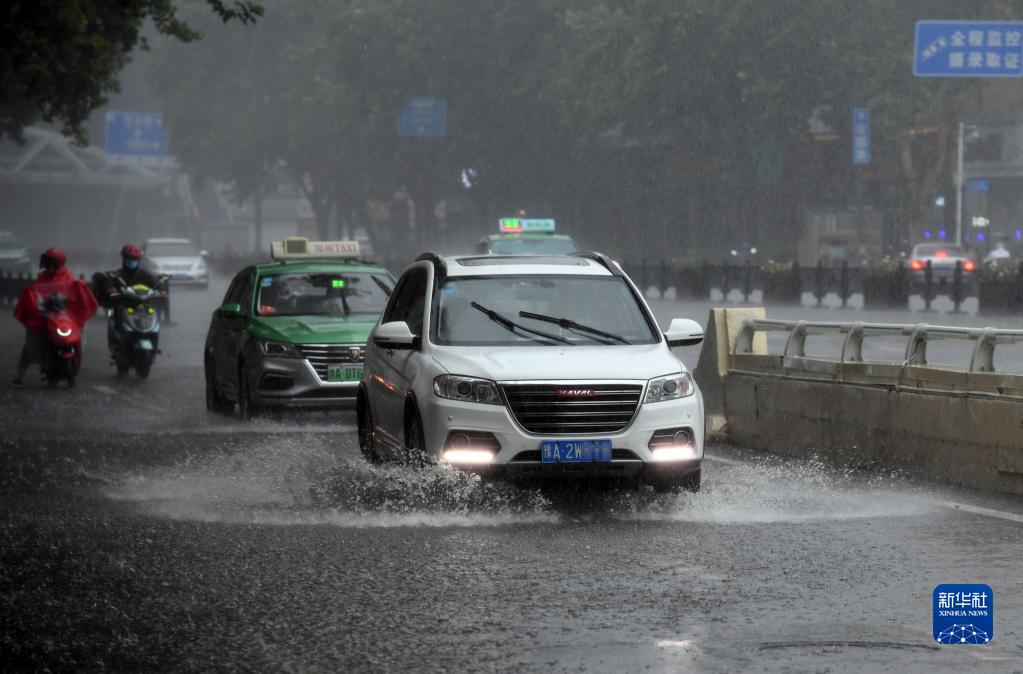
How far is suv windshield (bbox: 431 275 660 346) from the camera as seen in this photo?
11.3 metres

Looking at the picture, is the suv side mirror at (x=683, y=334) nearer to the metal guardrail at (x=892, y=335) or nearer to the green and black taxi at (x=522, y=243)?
the metal guardrail at (x=892, y=335)

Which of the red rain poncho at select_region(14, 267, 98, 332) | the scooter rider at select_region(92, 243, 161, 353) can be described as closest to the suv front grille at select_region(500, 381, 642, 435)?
the red rain poncho at select_region(14, 267, 98, 332)

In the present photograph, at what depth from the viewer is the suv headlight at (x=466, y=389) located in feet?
34.1

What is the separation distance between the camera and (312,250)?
72.1 feet

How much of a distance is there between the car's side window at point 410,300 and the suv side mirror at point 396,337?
0.22 m

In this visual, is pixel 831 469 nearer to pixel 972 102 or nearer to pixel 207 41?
pixel 972 102

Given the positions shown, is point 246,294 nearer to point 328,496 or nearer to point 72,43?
point 328,496

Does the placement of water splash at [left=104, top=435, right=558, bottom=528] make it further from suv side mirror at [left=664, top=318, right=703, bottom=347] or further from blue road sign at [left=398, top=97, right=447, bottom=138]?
blue road sign at [left=398, top=97, right=447, bottom=138]

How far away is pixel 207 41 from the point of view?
294 feet

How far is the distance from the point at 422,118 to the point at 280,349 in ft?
163

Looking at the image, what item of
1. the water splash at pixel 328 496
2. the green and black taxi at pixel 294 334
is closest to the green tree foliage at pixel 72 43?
the green and black taxi at pixel 294 334

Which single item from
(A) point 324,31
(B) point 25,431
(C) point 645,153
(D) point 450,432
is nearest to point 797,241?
(C) point 645,153

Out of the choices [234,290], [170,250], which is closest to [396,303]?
[234,290]

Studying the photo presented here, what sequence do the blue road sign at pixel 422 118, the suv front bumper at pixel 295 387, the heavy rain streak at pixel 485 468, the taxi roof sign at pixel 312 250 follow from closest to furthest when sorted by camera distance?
the heavy rain streak at pixel 485 468 < the suv front bumper at pixel 295 387 < the taxi roof sign at pixel 312 250 < the blue road sign at pixel 422 118
